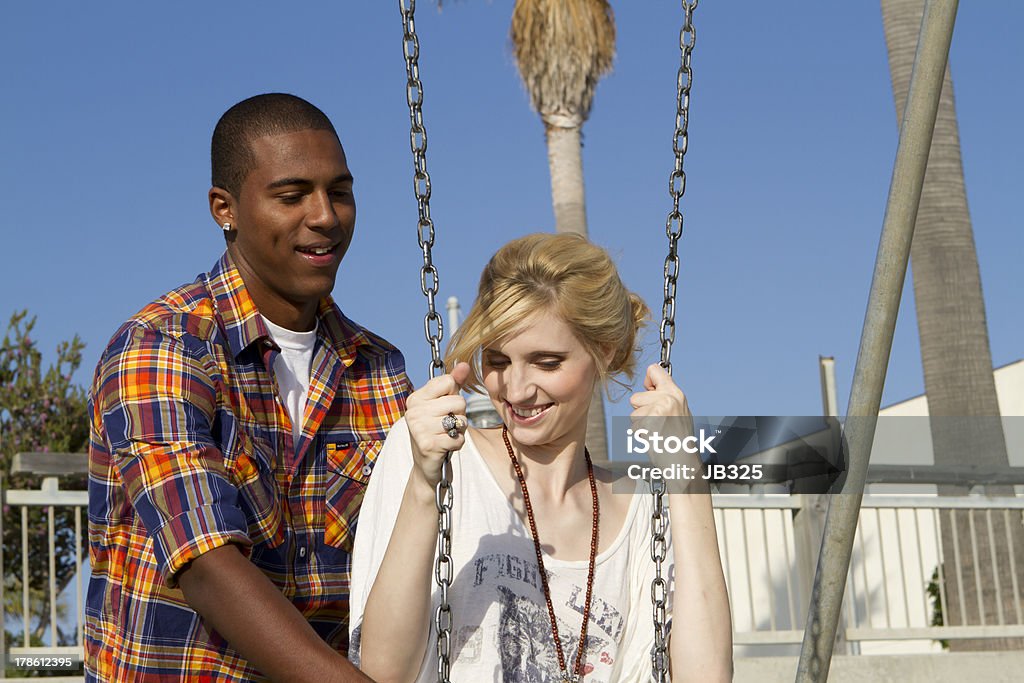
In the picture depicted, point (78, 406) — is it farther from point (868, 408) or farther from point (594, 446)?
point (868, 408)

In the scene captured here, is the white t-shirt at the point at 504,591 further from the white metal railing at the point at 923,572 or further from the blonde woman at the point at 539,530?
the white metal railing at the point at 923,572

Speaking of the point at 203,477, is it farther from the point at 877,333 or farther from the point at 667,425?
the point at 877,333

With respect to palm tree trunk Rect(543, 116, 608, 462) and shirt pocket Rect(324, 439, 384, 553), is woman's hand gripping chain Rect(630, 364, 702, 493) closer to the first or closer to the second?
shirt pocket Rect(324, 439, 384, 553)

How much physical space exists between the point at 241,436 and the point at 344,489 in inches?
12.6

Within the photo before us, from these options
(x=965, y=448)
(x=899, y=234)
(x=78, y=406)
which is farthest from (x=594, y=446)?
(x=899, y=234)

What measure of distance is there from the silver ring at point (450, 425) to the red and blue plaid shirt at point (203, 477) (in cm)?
55

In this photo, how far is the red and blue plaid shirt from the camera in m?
2.77

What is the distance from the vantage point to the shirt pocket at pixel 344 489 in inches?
124

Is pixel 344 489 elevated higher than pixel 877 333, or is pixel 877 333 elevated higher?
pixel 877 333

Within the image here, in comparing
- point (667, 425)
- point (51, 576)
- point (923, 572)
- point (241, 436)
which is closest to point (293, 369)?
point (241, 436)

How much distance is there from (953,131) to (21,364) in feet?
31.2

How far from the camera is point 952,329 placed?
8.62 m

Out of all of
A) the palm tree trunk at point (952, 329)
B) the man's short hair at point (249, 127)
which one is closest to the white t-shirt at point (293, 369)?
the man's short hair at point (249, 127)

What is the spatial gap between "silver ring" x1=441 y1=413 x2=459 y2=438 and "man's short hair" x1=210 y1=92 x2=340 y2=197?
1.03 meters
